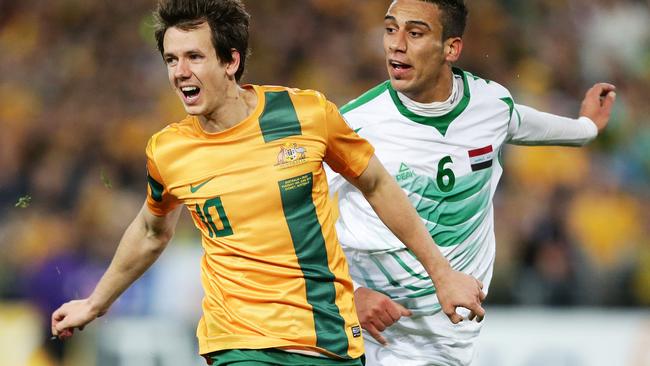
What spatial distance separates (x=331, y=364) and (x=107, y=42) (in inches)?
299

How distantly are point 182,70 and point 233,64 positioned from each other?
0.23 m

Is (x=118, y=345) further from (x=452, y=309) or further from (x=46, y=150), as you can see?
(x=452, y=309)

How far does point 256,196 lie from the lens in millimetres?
4090

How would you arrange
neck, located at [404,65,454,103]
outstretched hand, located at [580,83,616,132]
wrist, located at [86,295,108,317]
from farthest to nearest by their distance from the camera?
outstretched hand, located at [580,83,616,132], neck, located at [404,65,454,103], wrist, located at [86,295,108,317]

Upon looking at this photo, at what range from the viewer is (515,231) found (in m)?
9.19

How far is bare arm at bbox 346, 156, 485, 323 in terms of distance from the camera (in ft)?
13.8

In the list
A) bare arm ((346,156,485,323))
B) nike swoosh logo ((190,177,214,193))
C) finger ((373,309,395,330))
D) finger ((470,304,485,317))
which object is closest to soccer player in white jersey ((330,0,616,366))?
finger ((373,309,395,330))

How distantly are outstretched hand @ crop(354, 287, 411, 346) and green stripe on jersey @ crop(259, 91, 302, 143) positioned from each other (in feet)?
3.23

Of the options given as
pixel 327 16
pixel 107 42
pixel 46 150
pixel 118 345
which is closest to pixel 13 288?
pixel 118 345

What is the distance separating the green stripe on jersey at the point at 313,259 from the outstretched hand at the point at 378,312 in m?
0.65

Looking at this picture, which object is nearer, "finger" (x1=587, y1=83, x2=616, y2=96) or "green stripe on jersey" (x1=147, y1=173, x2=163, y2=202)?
"green stripe on jersey" (x1=147, y1=173, x2=163, y2=202)

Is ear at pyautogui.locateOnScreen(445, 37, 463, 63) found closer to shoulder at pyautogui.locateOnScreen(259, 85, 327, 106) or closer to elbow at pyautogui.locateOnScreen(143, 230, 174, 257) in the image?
shoulder at pyautogui.locateOnScreen(259, 85, 327, 106)

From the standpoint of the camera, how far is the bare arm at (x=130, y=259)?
14.7 feet

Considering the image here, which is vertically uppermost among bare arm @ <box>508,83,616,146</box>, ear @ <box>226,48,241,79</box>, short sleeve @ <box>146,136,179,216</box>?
ear @ <box>226,48,241,79</box>
